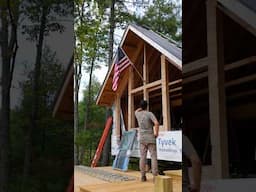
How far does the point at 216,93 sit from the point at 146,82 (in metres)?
2.78

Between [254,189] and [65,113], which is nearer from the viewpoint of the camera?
[65,113]

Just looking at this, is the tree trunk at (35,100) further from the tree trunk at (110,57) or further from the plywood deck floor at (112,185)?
the tree trunk at (110,57)

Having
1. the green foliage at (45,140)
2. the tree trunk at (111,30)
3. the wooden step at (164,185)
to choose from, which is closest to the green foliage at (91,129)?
the tree trunk at (111,30)

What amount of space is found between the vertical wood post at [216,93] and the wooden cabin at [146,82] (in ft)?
6.18

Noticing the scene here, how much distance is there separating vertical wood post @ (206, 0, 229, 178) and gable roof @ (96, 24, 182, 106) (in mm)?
1571

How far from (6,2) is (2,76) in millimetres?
193

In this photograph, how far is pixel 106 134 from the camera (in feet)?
12.9

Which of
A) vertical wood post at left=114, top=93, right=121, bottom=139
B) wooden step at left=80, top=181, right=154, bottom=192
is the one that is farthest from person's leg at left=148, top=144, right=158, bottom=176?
vertical wood post at left=114, top=93, right=121, bottom=139

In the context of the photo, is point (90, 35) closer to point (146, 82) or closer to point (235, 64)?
point (146, 82)

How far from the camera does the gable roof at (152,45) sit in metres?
3.01

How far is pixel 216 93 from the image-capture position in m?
1.19

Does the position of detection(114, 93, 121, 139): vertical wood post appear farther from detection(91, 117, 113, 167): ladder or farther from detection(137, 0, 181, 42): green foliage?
detection(137, 0, 181, 42): green foliage

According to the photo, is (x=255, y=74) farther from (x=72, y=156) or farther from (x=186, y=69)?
(x=72, y=156)

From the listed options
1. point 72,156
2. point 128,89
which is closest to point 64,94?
point 72,156
